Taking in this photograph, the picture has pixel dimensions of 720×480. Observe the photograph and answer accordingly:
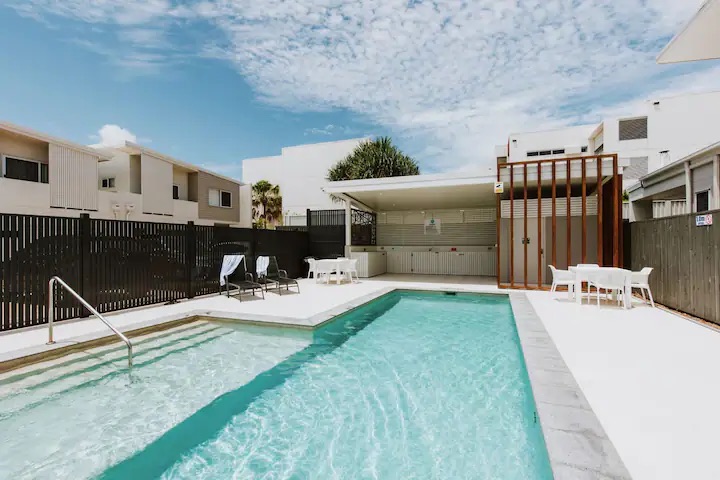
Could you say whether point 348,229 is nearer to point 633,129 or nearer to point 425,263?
point 425,263

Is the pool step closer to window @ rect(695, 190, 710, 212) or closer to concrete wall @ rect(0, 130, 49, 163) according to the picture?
concrete wall @ rect(0, 130, 49, 163)

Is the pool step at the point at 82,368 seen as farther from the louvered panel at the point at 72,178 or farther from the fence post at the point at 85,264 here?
the louvered panel at the point at 72,178

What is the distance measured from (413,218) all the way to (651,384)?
42.0 feet

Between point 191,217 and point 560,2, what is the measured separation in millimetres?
17703

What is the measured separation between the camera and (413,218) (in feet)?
52.0

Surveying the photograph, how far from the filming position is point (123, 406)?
3.24m

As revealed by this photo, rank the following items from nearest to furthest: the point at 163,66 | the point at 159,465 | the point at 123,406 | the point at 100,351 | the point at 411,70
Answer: the point at 159,465 → the point at 123,406 → the point at 100,351 → the point at 411,70 → the point at 163,66

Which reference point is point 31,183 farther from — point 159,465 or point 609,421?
point 609,421

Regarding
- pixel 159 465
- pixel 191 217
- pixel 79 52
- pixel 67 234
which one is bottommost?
pixel 159 465

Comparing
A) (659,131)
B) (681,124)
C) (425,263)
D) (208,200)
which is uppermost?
(681,124)

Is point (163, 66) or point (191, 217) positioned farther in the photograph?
point (191, 217)

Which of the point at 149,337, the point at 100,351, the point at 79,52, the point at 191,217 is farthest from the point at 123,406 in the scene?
the point at 191,217

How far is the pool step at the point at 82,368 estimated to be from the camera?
339 cm

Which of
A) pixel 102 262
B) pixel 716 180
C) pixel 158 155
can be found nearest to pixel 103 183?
pixel 158 155
